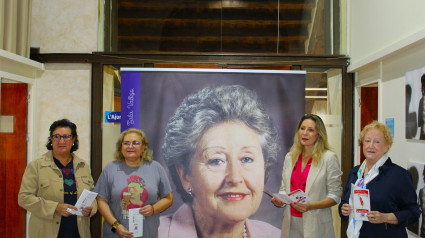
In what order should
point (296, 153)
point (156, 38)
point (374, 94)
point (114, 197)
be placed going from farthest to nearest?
point (156, 38), point (374, 94), point (296, 153), point (114, 197)

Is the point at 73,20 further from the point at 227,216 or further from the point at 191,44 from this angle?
the point at 227,216

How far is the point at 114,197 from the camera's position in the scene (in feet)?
9.71

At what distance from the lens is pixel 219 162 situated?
3.84m

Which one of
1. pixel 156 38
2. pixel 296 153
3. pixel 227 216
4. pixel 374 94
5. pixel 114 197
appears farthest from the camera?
pixel 156 38

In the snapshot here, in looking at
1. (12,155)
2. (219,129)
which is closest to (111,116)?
(12,155)

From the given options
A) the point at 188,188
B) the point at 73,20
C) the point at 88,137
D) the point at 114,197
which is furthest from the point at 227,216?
the point at 73,20

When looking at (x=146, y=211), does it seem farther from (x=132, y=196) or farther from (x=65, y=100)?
(x=65, y=100)

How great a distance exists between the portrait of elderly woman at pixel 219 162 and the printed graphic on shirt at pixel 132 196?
950mm

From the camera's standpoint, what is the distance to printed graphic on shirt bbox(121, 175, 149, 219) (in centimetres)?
296

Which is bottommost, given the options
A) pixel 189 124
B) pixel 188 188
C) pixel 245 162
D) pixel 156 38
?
pixel 188 188

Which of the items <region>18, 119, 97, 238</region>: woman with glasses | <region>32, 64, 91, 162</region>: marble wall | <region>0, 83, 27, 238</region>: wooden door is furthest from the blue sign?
<region>18, 119, 97, 238</region>: woman with glasses

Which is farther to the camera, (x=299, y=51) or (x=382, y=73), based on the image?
(x=299, y=51)

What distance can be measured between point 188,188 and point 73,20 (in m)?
2.39

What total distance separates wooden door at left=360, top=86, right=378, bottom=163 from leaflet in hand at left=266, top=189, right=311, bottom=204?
60.9 inches
